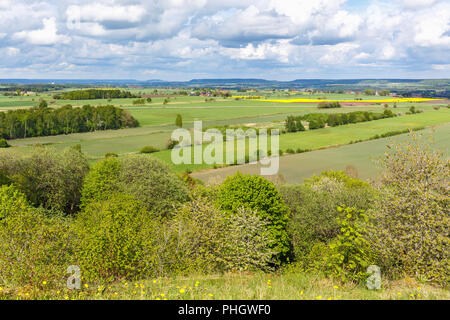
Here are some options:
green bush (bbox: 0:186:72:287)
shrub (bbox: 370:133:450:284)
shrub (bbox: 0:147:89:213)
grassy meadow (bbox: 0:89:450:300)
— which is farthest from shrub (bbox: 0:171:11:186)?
shrub (bbox: 370:133:450:284)

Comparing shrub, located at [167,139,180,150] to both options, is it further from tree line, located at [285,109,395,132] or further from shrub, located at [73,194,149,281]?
shrub, located at [73,194,149,281]

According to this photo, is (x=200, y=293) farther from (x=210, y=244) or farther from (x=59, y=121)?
(x=59, y=121)

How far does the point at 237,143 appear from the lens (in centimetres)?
9225

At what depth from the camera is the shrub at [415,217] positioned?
15.3 metres

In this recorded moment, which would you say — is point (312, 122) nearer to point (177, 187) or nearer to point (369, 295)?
point (177, 187)

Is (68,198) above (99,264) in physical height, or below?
below

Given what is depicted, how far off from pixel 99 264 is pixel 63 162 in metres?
30.9

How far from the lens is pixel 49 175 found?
42.2 m

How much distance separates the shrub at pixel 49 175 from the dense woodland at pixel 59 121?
198 feet

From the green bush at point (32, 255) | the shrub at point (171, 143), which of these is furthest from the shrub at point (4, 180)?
the shrub at point (171, 143)

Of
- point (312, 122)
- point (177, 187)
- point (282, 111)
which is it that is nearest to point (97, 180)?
point (177, 187)

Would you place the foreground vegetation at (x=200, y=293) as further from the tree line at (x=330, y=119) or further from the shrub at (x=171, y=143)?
the tree line at (x=330, y=119)

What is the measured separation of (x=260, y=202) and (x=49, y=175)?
25181 mm

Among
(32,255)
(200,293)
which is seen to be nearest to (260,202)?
(32,255)
